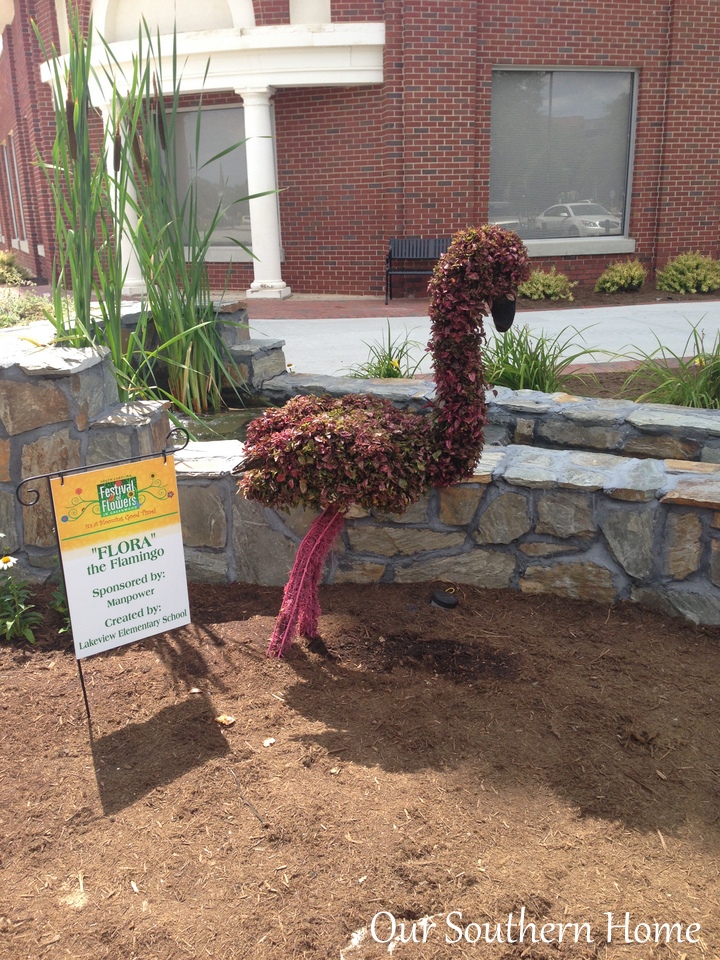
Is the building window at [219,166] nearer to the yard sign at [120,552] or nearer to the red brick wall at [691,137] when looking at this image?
the red brick wall at [691,137]

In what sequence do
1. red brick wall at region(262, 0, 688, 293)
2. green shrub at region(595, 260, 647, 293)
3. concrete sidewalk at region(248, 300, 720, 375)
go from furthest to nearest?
green shrub at region(595, 260, 647, 293)
red brick wall at region(262, 0, 688, 293)
concrete sidewalk at region(248, 300, 720, 375)

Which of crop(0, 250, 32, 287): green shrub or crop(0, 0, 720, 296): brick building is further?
crop(0, 250, 32, 287): green shrub

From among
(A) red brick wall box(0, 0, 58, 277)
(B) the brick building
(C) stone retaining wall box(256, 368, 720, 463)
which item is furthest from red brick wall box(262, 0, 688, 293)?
(C) stone retaining wall box(256, 368, 720, 463)

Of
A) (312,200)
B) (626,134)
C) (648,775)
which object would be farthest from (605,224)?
(648,775)

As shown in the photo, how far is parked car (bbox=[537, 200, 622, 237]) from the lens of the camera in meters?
13.2

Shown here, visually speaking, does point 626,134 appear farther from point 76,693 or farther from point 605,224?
point 76,693

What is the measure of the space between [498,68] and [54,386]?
35.8 ft

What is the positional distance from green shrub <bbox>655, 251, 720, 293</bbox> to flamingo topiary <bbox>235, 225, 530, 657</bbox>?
10.6 metres

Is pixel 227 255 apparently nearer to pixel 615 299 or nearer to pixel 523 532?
pixel 615 299

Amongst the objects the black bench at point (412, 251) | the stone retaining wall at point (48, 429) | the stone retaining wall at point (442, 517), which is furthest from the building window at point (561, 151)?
the stone retaining wall at point (48, 429)

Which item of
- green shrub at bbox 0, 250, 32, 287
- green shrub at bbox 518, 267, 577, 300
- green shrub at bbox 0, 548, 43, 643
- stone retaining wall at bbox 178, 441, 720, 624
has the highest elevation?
green shrub at bbox 0, 250, 32, 287

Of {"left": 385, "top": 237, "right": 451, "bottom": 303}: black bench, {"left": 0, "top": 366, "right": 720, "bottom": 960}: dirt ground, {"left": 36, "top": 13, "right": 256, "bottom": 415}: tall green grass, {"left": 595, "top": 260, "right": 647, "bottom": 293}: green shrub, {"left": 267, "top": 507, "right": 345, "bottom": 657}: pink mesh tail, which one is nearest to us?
{"left": 0, "top": 366, "right": 720, "bottom": 960}: dirt ground

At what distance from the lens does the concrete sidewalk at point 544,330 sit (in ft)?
24.4

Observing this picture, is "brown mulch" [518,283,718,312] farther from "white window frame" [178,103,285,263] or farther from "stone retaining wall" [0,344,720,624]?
"stone retaining wall" [0,344,720,624]
